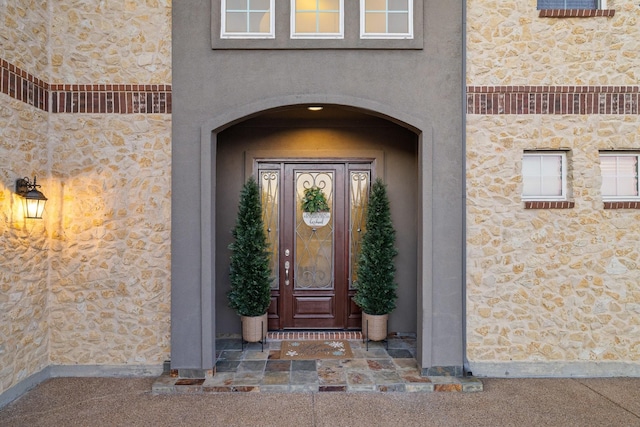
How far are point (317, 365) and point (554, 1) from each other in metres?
5.29

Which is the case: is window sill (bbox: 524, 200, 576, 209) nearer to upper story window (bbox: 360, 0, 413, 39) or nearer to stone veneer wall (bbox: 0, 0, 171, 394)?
upper story window (bbox: 360, 0, 413, 39)

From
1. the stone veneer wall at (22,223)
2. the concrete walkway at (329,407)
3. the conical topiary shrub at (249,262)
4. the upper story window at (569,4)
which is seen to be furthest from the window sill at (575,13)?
the stone veneer wall at (22,223)

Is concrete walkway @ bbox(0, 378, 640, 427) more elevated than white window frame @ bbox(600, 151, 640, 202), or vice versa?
white window frame @ bbox(600, 151, 640, 202)

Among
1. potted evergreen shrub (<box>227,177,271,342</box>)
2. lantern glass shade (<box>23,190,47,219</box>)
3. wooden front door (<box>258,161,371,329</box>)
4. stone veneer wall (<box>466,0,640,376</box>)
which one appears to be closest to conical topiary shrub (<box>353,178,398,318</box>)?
Result: wooden front door (<box>258,161,371,329</box>)

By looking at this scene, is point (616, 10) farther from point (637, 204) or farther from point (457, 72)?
point (637, 204)

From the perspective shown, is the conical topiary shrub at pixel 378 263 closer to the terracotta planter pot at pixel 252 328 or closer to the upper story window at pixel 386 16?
the terracotta planter pot at pixel 252 328

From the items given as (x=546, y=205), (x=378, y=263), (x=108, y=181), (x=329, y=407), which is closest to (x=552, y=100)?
(x=546, y=205)

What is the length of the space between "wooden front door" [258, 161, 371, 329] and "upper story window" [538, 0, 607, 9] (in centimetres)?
295

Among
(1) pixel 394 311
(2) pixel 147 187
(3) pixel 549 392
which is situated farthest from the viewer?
(1) pixel 394 311

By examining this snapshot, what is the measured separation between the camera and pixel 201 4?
4496mm

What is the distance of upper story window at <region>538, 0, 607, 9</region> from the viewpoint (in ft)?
15.4

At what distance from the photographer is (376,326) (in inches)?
209

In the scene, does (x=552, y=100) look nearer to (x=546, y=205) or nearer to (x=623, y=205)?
(x=546, y=205)

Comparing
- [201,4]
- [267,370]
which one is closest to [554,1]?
[201,4]
